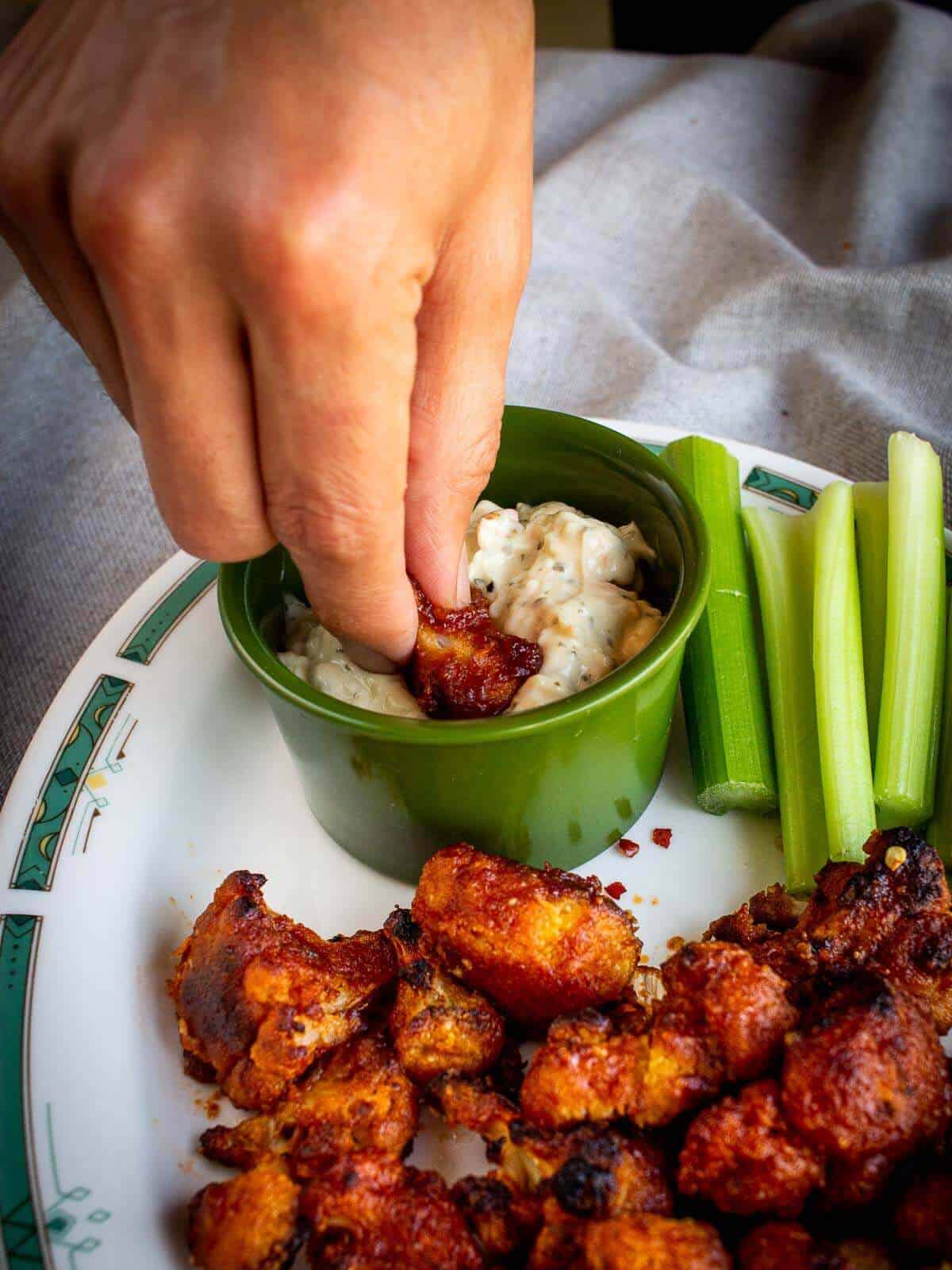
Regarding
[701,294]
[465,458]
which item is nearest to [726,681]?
[465,458]

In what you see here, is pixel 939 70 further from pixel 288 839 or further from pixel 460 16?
pixel 288 839

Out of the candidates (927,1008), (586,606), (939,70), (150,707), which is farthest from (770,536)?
(939,70)

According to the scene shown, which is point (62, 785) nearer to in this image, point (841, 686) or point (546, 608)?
point (546, 608)

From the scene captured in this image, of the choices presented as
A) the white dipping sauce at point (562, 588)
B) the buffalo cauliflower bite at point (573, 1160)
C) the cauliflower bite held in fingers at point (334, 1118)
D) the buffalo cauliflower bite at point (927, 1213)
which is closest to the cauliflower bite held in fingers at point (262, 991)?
the cauliflower bite held in fingers at point (334, 1118)

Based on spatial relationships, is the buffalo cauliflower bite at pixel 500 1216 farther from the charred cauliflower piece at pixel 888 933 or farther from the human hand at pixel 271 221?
the human hand at pixel 271 221

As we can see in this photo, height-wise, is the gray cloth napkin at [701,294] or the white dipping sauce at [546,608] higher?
the white dipping sauce at [546,608]
